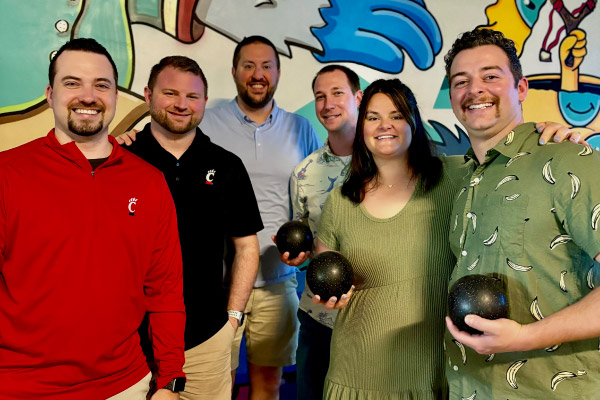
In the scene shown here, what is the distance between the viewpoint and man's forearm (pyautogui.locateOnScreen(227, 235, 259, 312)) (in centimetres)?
260

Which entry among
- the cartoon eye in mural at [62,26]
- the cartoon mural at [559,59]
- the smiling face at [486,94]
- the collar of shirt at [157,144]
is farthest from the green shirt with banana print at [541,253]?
the cartoon mural at [559,59]

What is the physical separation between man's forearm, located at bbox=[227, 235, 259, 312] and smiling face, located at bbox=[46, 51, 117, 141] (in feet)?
3.15

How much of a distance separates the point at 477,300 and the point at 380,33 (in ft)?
10.3

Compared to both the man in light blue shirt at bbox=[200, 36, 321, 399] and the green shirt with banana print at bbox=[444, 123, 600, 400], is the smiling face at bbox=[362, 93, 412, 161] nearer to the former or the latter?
the green shirt with banana print at bbox=[444, 123, 600, 400]

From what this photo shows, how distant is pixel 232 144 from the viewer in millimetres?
3109

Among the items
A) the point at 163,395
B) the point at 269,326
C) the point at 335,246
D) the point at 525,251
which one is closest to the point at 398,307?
the point at 335,246

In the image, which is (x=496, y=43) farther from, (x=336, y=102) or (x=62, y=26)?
(x=62, y=26)

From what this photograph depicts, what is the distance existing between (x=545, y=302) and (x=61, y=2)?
347 centimetres

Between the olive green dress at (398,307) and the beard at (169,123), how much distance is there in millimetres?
987

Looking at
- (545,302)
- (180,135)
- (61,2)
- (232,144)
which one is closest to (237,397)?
(232,144)

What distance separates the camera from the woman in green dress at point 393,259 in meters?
1.90

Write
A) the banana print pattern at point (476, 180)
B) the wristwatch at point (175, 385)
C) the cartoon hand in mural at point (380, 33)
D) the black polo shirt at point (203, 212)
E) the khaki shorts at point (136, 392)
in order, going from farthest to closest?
the cartoon hand in mural at point (380, 33)
the black polo shirt at point (203, 212)
the wristwatch at point (175, 385)
the khaki shorts at point (136, 392)
the banana print pattern at point (476, 180)

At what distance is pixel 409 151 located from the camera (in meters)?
2.14

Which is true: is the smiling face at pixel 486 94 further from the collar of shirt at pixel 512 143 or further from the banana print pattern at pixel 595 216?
the banana print pattern at pixel 595 216
